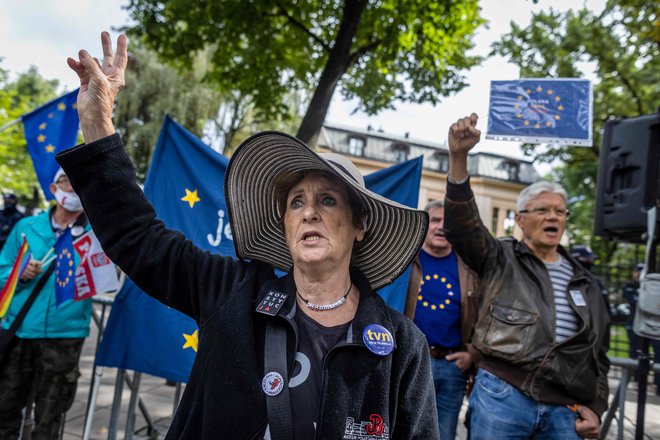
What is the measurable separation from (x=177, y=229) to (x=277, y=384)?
6.82ft

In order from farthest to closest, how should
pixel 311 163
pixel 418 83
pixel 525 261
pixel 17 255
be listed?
pixel 418 83 < pixel 17 255 < pixel 525 261 < pixel 311 163

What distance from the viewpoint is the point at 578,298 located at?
2.58 meters

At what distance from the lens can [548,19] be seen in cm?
1113

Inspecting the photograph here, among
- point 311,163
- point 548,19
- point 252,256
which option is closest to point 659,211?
point 311,163

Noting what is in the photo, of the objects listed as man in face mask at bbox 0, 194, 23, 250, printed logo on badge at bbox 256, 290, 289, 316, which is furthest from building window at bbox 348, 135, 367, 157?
printed logo on badge at bbox 256, 290, 289, 316

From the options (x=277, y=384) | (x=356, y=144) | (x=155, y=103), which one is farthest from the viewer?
(x=356, y=144)

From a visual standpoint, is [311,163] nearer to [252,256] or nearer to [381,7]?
[252,256]

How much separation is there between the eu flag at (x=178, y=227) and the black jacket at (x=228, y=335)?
5.02 feet

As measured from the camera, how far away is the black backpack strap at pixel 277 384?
129cm

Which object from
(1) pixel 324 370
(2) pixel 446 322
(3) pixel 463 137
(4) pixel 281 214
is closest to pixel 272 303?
(1) pixel 324 370

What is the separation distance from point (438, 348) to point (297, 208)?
6.30 ft

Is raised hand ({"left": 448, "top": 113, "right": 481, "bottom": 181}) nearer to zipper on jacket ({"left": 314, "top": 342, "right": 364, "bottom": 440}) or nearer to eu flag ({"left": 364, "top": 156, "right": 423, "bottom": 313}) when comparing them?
eu flag ({"left": 364, "top": 156, "right": 423, "bottom": 313})

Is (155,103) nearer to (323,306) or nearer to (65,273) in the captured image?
(65,273)

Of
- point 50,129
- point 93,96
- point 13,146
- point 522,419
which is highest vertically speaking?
point 13,146
